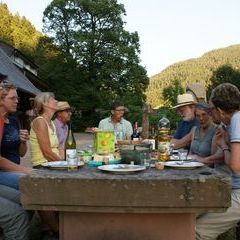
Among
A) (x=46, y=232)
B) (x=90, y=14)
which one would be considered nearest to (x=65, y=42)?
(x=90, y=14)

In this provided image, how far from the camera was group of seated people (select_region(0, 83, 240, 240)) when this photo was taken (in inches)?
144

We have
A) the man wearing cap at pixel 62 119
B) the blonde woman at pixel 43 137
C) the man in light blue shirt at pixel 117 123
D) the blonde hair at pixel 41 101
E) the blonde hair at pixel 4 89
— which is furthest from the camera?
the man in light blue shirt at pixel 117 123

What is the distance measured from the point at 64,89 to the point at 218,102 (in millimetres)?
36393

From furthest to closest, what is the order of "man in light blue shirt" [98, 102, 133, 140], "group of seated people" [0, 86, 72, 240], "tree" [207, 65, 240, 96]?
"tree" [207, 65, 240, 96], "man in light blue shirt" [98, 102, 133, 140], "group of seated people" [0, 86, 72, 240]

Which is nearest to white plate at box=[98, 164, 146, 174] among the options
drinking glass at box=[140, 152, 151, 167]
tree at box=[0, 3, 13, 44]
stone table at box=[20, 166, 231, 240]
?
stone table at box=[20, 166, 231, 240]

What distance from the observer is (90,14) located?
41031 mm

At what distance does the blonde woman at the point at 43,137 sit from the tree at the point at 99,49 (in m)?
31.9

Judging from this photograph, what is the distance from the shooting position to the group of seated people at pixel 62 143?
12.0 ft

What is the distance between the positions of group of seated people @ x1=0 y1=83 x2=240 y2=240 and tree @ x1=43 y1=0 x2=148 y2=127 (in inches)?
1256

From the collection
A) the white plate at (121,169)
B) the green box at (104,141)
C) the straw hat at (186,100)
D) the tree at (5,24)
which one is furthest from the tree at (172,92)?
the tree at (5,24)

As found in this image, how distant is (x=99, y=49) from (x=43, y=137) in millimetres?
35342

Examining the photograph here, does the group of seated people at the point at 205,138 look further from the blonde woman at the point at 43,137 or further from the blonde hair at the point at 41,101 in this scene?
the blonde hair at the point at 41,101

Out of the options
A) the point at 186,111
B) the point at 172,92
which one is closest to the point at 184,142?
the point at 186,111

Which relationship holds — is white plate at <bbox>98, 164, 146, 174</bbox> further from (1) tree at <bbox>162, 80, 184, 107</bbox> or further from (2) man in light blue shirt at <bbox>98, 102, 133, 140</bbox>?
(1) tree at <bbox>162, 80, 184, 107</bbox>
